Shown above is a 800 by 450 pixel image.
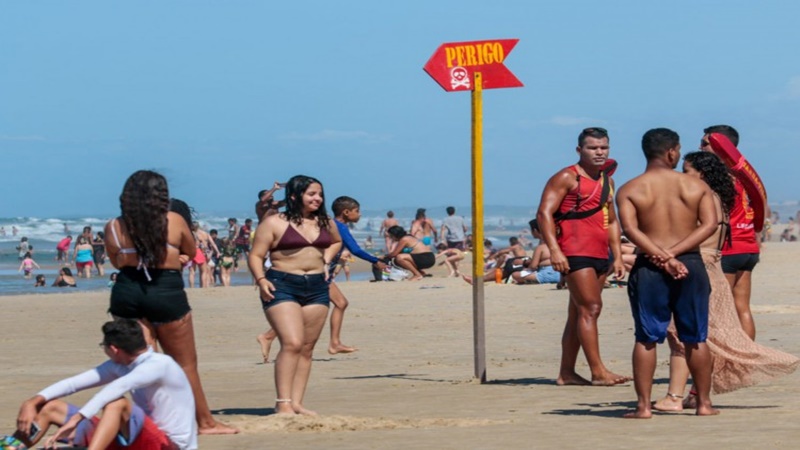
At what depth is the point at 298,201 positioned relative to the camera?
897cm

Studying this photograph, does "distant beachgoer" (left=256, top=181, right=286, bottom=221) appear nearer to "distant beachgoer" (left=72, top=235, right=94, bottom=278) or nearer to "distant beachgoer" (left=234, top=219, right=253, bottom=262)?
"distant beachgoer" (left=234, top=219, right=253, bottom=262)

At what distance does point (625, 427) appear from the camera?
8.01m

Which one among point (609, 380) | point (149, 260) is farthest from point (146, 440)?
point (609, 380)

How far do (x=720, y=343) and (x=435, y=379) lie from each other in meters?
3.00

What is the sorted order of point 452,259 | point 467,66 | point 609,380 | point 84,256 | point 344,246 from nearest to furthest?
point 609,380, point 467,66, point 344,246, point 452,259, point 84,256

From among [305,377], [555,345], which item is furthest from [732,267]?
[555,345]

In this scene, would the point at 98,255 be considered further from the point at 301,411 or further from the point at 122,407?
the point at 122,407

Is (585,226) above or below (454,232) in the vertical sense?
above

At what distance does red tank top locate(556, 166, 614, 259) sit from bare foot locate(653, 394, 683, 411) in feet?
5.80

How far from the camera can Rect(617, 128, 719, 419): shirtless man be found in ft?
27.1

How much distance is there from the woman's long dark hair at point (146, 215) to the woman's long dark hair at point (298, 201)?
1.32 metres

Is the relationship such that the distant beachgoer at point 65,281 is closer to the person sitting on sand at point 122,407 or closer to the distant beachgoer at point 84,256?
the distant beachgoer at point 84,256

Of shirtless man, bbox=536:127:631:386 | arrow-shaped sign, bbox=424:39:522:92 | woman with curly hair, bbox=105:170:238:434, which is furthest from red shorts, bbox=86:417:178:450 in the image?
arrow-shaped sign, bbox=424:39:522:92

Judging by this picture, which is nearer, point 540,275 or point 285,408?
point 285,408
